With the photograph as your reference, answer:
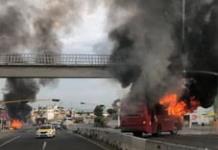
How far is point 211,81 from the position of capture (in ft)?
142

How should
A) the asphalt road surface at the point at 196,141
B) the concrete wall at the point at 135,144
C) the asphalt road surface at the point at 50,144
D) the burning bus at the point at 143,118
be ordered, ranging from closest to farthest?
the concrete wall at the point at 135,144, the asphalt road surface at the point at 196,141, the asphalt road surface at the point at 50,144, the burning bus at the point at 143,118

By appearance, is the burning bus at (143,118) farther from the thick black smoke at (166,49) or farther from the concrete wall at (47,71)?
the concrete wall at (47,71)

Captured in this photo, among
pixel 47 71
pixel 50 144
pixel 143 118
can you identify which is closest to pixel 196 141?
pixel 143 118

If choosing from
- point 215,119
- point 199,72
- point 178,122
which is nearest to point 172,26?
point 199,72

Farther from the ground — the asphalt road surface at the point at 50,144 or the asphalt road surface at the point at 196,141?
the asphalt road surface at the point at 196,141

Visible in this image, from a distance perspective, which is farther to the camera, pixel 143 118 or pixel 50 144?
pixel 143 118

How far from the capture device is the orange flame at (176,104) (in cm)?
3796

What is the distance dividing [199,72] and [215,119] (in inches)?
1293

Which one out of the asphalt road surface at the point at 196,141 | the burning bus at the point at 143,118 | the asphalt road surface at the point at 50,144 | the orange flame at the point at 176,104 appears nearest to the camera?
the asphalt road surface at the point at 196,141

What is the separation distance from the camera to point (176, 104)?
39750 millimetres

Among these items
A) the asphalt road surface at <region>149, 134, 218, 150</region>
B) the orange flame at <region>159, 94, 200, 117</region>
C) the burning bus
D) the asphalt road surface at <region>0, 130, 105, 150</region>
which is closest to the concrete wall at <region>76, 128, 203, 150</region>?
the asphalt road surface at <region>0, 130, 105, 150</region>

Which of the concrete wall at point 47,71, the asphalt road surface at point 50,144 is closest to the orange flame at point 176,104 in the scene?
the asphalt road surface at point 50,144

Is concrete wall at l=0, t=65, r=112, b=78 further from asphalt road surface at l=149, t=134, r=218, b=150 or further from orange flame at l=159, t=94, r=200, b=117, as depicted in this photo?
asphalt road surface at l=149, t=134, r=218, b=150

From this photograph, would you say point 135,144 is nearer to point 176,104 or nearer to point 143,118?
point 143,118
